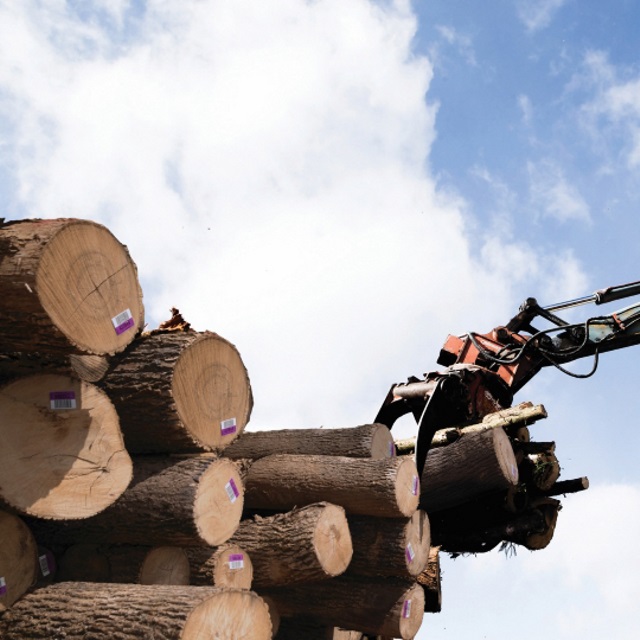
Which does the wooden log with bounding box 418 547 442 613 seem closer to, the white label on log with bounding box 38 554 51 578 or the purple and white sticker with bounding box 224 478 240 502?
the purple and white sticker with bounding box 224 478 240 502

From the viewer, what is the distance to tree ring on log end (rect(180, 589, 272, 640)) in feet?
11.4

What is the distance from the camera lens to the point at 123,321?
4266mm

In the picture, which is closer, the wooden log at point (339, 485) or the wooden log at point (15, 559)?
the wooden log at point (15, 559)

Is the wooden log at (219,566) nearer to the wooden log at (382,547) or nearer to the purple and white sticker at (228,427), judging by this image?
the purple and white sticker at (228,427)

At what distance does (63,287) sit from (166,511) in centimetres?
145

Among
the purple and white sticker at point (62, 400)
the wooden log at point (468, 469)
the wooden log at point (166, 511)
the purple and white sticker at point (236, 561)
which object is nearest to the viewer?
the purple and white sticker at point (62, 400)

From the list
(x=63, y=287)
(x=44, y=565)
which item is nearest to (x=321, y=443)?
(x=44, y=565)

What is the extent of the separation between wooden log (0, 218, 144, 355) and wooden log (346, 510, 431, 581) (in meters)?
2.56

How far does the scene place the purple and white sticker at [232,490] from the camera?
15.7ft

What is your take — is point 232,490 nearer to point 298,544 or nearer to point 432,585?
point 298,544

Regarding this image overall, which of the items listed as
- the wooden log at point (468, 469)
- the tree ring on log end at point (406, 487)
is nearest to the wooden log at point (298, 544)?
the tree ring on log end at point (406, 487)

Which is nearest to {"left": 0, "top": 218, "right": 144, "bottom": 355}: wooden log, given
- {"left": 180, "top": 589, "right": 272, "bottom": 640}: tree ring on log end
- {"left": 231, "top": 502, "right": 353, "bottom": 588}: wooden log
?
{"left": 180, "top": 589, "right": 272, "bottom": 640}: tree ring on log end

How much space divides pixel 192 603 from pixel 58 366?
1.41m

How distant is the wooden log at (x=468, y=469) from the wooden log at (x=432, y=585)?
557 mm
